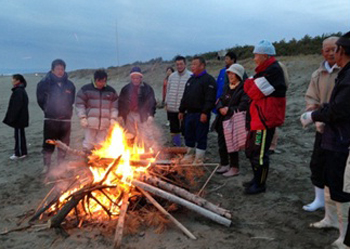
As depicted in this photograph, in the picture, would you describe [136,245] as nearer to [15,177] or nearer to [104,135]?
[104,135]

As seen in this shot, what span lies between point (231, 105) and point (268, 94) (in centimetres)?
111

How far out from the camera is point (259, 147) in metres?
4.40

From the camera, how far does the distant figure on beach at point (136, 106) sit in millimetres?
6129

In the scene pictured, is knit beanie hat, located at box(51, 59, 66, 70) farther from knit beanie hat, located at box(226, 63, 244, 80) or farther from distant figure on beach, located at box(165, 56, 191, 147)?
knit beanie hat, located at box(226, 63, 244, 80)

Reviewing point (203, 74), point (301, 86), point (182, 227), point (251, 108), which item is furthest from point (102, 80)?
point (301, 86)

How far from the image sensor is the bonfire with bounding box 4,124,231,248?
381 cm

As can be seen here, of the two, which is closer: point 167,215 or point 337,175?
point 337,175

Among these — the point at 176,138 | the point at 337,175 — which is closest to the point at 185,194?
the point at 337,175

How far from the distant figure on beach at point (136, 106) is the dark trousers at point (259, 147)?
243 centimetres

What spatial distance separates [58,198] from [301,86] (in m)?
10.9

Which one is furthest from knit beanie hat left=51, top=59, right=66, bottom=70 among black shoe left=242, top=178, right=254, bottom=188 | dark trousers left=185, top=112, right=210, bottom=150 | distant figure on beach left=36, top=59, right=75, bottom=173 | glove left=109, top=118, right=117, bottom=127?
black shoe left=242, top=178, right=254, bottom=188

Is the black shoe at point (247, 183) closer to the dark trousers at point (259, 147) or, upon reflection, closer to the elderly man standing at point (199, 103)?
the dark trousers at point (259, 147)

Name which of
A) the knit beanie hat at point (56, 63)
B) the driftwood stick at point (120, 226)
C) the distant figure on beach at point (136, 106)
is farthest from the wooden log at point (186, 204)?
the knit beanie hat at point (56, 63)

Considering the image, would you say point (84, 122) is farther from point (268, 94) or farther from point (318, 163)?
point (318, 163)
